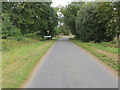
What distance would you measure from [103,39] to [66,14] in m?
18.4

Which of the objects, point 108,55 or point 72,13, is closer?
point 108,55

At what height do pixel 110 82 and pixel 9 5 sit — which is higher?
pixel 9 5

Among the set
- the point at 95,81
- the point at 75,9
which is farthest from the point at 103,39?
the point at 95,81

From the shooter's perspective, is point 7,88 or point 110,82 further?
point 110,82

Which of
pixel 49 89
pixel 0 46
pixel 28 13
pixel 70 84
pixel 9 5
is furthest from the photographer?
pixel 28 13

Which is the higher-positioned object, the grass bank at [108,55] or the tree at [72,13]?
the tree at [72,13]

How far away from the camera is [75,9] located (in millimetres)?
40375

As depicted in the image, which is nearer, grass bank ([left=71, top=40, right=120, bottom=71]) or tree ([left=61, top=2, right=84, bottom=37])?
grass bank ([left=71, top=40, right=120, bottom=71])

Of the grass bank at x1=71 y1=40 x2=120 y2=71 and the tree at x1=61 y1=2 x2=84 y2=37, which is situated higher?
the tree at x1=61 y1=2 x2=84 y2=37

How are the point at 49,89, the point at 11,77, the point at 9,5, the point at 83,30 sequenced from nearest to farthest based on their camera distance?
the point at 49,89 → the point at 11,77 → the point at 9,5 → the point at 83,30

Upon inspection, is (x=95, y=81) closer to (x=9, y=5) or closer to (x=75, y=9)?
(x=9, y=5)

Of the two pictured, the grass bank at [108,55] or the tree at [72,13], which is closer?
the grass bank at [108,55]

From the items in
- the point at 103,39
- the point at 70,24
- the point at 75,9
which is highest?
the point at 75,9

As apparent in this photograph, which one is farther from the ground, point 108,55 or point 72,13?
point 72,13
